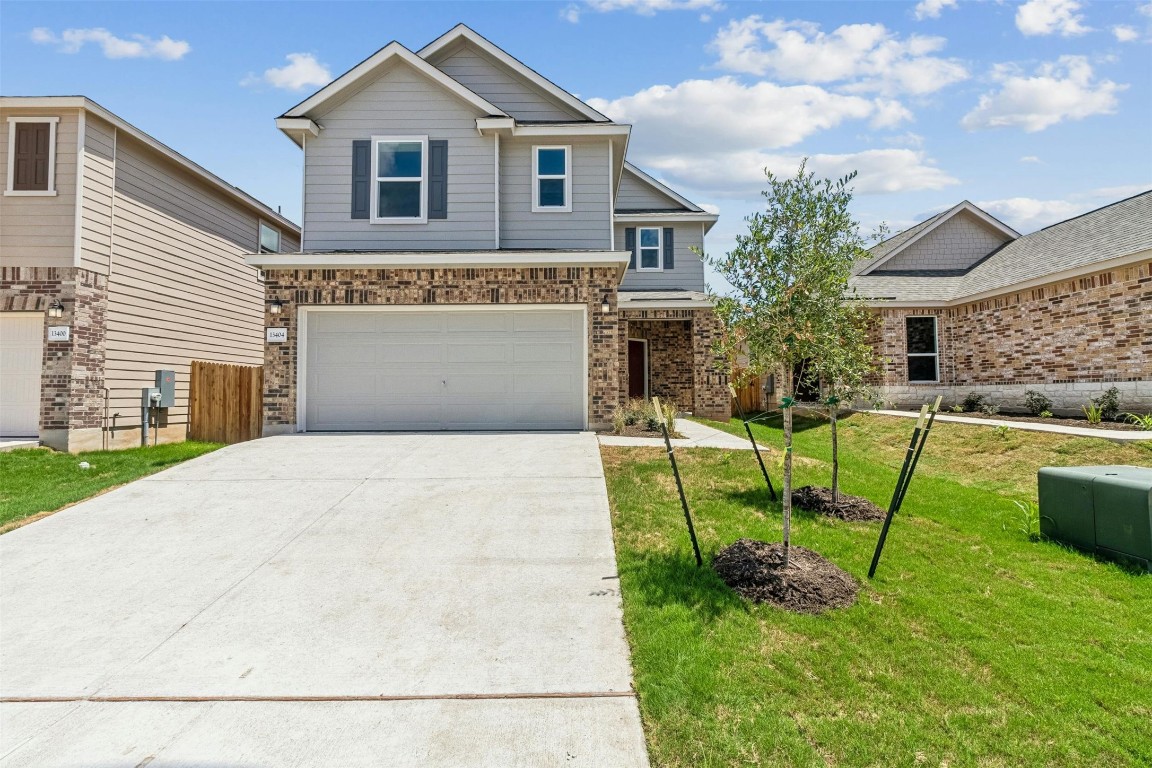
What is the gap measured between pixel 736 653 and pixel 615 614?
1.03 metres

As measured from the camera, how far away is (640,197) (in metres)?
19.8

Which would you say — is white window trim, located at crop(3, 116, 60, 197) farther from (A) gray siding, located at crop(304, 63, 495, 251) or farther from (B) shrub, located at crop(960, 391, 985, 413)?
(B) shrub, located at crop(960, 391, 985, 413)

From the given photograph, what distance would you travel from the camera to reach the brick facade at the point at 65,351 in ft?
39.3

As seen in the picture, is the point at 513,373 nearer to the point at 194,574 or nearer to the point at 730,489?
the point at 730,489

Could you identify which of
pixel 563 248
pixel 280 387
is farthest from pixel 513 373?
pixel 280 387

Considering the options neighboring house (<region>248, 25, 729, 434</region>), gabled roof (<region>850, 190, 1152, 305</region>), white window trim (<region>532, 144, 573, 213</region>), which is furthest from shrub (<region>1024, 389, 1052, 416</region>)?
white window trim (<region>532, 144, 573, 213</region>)

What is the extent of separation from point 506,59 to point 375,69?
9.78 ft

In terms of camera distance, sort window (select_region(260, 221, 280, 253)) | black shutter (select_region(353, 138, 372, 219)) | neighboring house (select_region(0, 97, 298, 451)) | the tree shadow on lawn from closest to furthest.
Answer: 1. the tree shadow on lawn
2. neighboring house (select_region(0, 97, 298, 451))
3. black shutter (select_region(353, 138, 372, 219))
4. window (select_region(260, 221, 280, 253))

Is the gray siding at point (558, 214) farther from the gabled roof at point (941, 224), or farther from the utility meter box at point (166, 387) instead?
the gabled roof at point (941, 224)

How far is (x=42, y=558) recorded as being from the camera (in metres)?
6.03

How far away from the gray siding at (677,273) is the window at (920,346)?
6.23 metres

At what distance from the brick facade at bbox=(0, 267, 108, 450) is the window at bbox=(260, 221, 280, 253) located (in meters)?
6.63

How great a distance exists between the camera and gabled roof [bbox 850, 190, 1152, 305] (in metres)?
13.3

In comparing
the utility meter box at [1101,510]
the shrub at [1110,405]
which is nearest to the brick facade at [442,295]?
the utility meter box at [1101,510]
